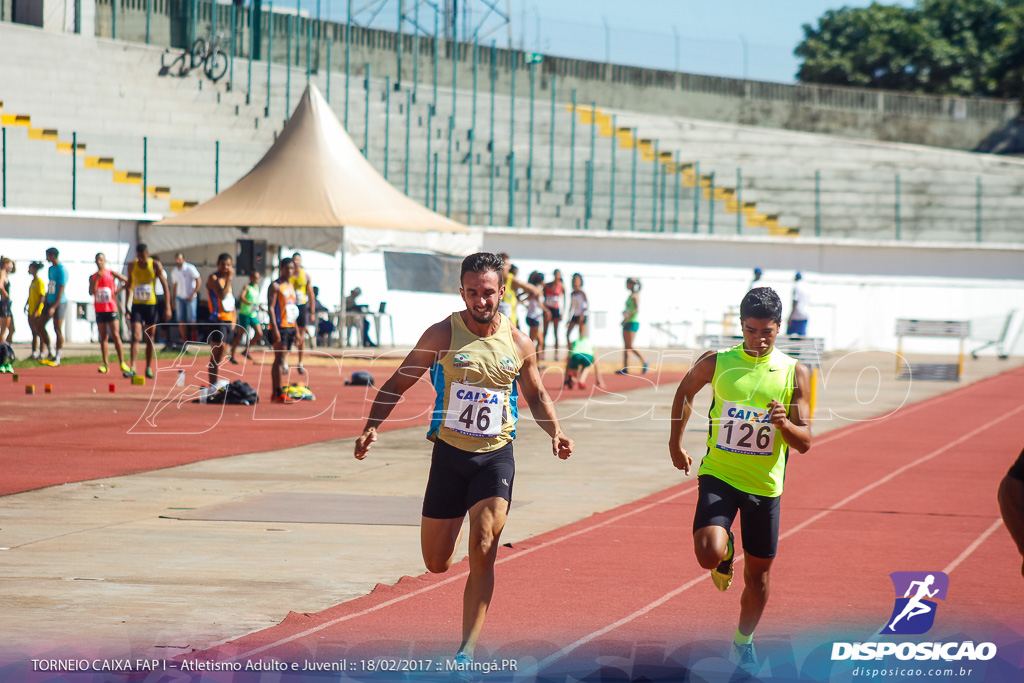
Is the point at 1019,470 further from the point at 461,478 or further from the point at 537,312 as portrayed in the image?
the point at 537,312

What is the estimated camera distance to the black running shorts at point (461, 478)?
5.77 m

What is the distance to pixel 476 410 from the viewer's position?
5.79 metres

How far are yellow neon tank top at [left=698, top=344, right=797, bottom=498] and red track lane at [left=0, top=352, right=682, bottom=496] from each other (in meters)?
6.57

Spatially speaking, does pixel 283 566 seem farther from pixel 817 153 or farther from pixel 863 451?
pixel 817 153

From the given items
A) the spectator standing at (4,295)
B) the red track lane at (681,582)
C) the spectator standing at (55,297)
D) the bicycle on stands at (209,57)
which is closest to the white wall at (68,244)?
the spectator standing at (55,297)

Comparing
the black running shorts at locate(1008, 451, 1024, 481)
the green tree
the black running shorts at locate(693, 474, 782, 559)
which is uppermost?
the green tree

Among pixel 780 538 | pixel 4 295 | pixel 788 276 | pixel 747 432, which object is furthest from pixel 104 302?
pixel 788 276

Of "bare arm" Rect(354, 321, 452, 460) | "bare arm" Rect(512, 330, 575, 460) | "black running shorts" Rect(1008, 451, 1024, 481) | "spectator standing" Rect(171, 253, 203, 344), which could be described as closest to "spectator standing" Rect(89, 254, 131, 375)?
"spectator standing" Rect(171, 253, 203, 344)

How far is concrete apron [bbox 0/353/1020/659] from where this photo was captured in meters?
6.17

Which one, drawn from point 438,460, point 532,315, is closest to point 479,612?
point 438,460

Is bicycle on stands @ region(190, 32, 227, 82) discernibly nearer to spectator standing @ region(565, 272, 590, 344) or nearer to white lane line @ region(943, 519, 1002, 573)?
spectator standing @ region(565, 272, 590, 344)

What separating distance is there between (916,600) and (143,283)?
1556 centimetres

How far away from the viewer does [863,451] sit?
14336 mm

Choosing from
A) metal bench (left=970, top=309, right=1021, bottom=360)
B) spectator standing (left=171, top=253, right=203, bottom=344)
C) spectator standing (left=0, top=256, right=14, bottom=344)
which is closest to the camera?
spectator standing (left=0, top=256, right=14, bottom=344)
